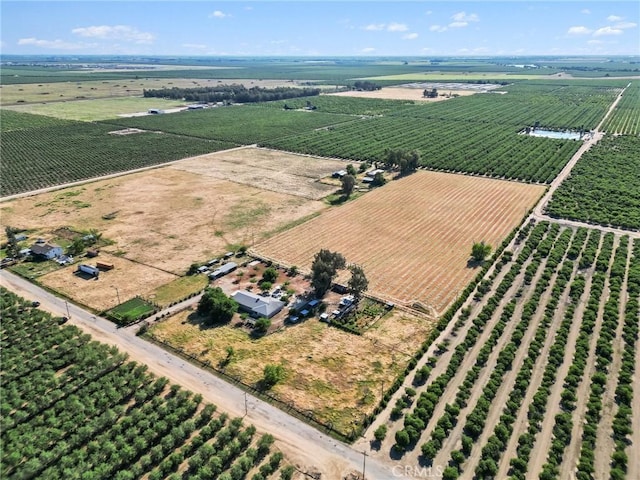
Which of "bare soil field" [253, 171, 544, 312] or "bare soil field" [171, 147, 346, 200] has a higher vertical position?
"bare soil field" [253, 171, 544, 312]

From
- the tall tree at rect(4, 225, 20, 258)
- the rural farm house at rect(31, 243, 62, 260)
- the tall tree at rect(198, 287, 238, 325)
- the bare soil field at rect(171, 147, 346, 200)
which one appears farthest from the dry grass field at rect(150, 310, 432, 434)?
the bare soil field at rect(171, 147, 346, 200)

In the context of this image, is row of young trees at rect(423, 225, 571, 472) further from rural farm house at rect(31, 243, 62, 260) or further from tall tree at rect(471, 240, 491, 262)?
rural farm house at rect(31, 243, 62, 260)

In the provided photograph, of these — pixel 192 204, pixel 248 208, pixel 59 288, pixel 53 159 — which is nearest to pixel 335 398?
pixel 59 288

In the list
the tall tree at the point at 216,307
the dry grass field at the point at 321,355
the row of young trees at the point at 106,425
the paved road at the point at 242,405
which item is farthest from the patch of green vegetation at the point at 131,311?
the tall tree at the point at 216,307

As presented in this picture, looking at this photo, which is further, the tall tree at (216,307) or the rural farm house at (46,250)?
the rural farm house at (46,250)

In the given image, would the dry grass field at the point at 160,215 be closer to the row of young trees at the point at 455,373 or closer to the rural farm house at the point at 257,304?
the rural farm house at the point at 257,304
